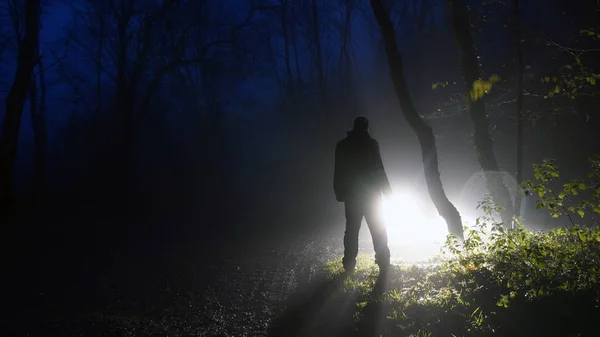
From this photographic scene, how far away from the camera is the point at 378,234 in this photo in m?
5.18

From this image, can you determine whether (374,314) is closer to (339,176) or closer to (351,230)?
(351,230)

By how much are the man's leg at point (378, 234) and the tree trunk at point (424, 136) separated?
225cm

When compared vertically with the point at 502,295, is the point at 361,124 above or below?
above

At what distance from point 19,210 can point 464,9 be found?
622 inches

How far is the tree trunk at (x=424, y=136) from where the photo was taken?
6.87 meters

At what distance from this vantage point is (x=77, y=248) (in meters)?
8.62

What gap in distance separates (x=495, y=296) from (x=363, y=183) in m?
2.12

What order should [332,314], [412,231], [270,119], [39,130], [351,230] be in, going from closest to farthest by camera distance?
[332,314] < [351,230] < [412,231] < [39,130] < [270,119]

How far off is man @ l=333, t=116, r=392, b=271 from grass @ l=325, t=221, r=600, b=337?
1.89 feet


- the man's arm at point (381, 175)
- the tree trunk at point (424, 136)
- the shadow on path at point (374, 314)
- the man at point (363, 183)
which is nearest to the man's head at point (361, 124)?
the man at point (363, 183)

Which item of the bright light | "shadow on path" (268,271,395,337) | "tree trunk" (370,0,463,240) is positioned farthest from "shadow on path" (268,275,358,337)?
"tree trunk" (370,0,463,240)

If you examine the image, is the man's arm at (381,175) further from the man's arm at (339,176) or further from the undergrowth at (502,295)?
the undergrowth at (502,295)

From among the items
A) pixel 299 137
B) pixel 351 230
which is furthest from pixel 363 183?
pixel 299 137

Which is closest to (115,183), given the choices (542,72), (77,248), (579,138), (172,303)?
(77,248)
